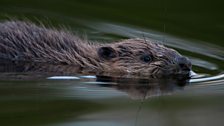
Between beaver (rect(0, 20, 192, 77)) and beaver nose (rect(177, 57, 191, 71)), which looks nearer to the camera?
beaver nose (rect(177, 57, 191, 71))

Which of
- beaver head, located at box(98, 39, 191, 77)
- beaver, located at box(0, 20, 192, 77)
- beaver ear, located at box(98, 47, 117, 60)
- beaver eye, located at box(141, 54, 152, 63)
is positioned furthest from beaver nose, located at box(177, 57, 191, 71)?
beaver ear, located at box(98, 47, 117, 60)

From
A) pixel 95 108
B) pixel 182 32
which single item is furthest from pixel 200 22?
pixel 95 108

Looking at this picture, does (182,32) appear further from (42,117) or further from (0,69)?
(42,117)

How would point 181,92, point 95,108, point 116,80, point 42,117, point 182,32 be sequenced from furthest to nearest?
point 182,32 → point 116,80 → point 181,92 → point 95,108 → point 42,117

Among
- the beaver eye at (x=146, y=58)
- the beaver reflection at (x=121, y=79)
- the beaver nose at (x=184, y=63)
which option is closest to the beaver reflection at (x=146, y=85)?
the beaver reflection at (x=121, y=79)

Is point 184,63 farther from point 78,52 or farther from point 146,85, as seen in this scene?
point 78,52

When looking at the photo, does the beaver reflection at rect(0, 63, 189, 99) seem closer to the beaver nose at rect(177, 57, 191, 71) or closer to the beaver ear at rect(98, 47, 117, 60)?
the beaver nose at rect(177, 57, 191, 71)
